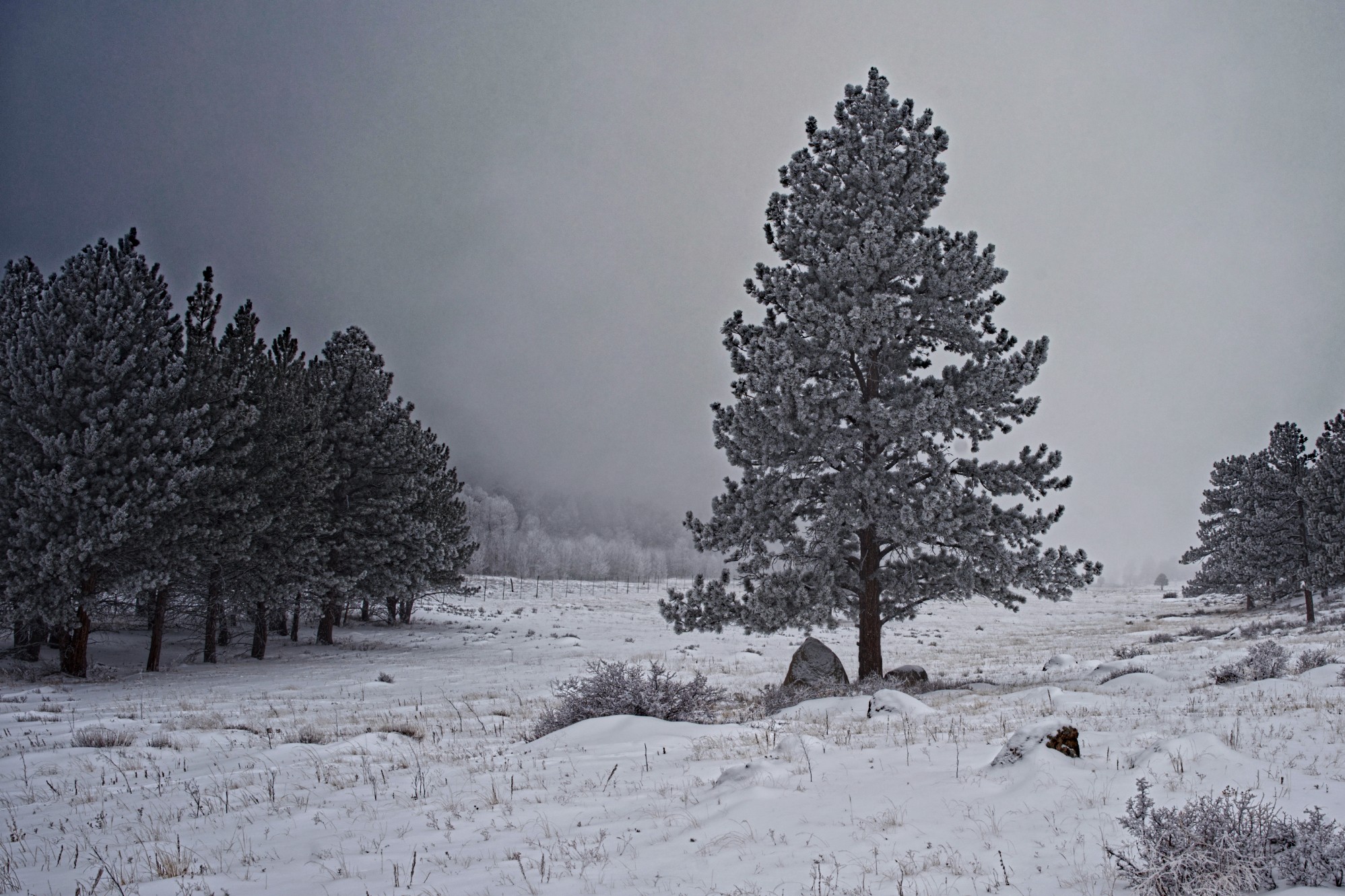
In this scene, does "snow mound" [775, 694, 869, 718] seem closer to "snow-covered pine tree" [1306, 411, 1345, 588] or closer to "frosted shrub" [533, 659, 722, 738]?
"frosted shrub" [533, 659, 722, 738]

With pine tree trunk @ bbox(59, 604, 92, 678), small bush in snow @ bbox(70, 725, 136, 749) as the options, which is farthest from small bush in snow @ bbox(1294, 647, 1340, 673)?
pine tree trunk @ bbox(59, 604, 92, 678)

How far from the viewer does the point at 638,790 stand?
608 cm

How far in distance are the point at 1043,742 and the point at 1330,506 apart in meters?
35.8

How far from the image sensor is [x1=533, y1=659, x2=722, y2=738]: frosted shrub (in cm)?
958

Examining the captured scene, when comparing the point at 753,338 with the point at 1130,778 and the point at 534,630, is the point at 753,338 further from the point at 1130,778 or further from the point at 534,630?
the point at 534,630

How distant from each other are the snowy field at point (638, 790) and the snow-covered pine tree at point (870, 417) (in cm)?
272

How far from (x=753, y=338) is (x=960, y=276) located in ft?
14.4

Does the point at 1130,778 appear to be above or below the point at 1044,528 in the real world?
below

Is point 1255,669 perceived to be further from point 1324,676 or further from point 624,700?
point 624,700

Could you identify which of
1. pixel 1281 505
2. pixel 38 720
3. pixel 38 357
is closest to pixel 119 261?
pixel 38 357

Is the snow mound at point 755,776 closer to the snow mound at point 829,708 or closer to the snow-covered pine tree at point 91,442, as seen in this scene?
the snow mound at point 829,708

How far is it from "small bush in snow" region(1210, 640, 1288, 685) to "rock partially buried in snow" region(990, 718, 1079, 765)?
739 centimetres

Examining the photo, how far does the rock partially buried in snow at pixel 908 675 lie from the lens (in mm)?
14773

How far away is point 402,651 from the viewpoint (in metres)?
28.5
